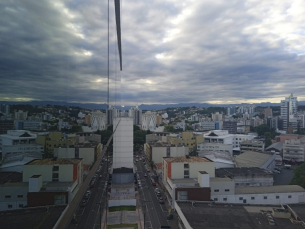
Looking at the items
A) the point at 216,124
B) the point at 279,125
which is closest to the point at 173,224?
the point at 216,124

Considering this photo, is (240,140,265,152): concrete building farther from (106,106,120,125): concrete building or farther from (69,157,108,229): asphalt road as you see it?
(106,106,120,125): concrete building

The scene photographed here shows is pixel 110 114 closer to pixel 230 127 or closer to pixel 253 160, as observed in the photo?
pixel 253 160

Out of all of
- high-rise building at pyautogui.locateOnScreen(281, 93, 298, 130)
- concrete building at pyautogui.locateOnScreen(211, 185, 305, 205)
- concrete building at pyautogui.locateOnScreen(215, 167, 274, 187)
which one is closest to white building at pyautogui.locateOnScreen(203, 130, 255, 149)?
concrete building at pyautogui.locateOnScreen(215, 167, 274, 187)

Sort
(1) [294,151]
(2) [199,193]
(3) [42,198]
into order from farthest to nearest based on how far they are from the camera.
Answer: (1) [294,151]
(2) [199,193]
(3) [42,198]

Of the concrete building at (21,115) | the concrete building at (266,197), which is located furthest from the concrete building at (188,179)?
the concrete building at (21,115)

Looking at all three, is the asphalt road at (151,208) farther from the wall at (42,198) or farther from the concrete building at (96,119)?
the concrete building at (96,119)

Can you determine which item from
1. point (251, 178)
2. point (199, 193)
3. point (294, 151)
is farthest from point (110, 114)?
point (294, 151)
